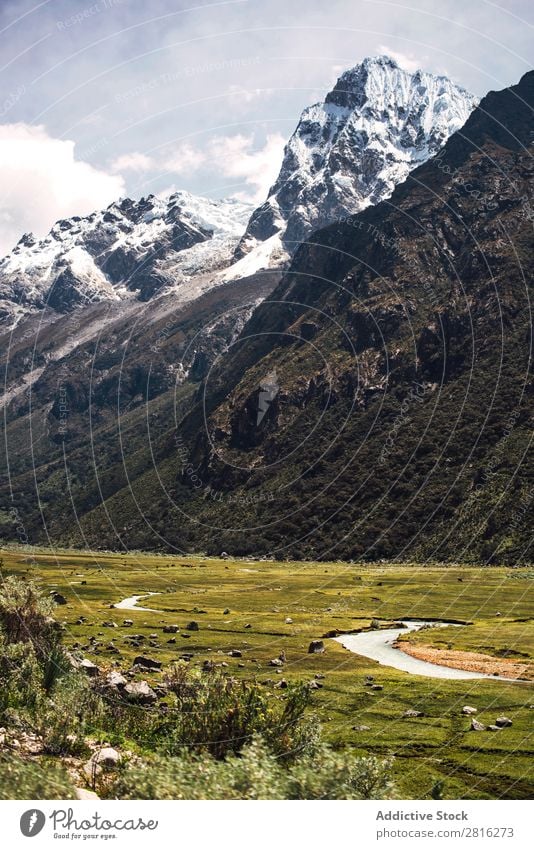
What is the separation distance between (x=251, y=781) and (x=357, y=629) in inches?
2853

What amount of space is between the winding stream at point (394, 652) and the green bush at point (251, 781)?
3735 cm

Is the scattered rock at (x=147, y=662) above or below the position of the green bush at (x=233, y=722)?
below

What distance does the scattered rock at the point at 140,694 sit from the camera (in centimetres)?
4859

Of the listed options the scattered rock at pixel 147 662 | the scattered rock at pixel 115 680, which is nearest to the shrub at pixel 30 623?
the scattered rock at pixel 115 680

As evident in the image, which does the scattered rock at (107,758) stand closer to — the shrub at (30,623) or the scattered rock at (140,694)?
the scattered rock at (140,694)

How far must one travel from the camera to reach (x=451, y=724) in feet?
162

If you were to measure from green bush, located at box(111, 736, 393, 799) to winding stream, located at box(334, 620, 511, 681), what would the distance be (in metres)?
37.3

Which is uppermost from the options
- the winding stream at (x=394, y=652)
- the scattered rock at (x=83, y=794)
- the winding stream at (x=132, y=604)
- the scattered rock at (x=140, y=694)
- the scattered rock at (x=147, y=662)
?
the scattered rock at (x=83, y=794)

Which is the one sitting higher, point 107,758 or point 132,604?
point 107,758

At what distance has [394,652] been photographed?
8262cm

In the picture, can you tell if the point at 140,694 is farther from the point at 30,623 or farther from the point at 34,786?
the point at 34,786

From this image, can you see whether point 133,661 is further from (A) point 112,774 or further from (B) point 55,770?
(B) point 55,770

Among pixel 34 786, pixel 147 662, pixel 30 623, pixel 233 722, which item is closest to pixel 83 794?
pixel 34 786

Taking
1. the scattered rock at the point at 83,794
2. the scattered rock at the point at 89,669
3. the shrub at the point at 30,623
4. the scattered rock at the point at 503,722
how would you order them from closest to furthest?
the scattered rock at the point at 83,794 < the scattered rock at the point at 503,722 < the scattered rock at the point at 89,669 < the shrub at the point at 30,623
